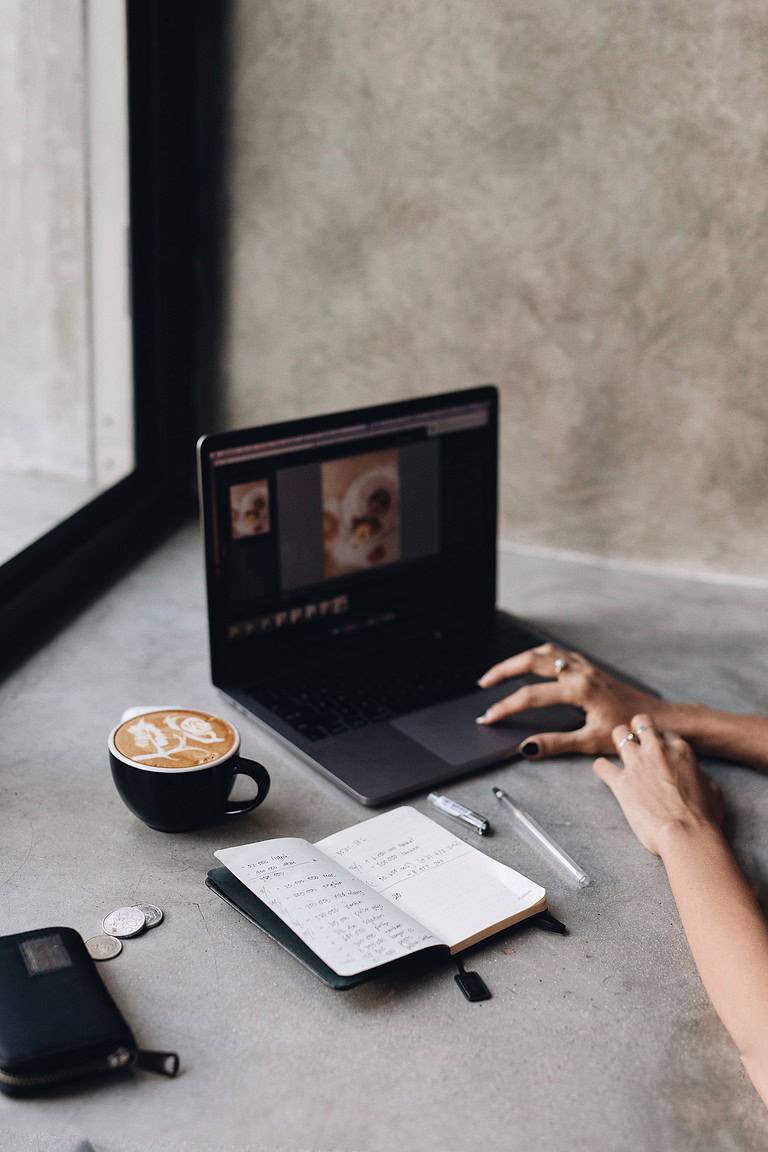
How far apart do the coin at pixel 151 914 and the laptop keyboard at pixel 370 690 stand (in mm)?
295

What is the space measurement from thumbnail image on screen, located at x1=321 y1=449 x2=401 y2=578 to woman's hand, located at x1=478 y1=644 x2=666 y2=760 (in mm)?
216

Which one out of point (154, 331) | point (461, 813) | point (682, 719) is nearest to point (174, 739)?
point (461, 813)

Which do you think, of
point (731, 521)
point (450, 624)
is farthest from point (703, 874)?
point (731, 521)

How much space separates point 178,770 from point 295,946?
0.64 ft

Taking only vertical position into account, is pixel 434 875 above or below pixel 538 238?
below

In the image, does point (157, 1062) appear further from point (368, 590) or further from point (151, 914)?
point (368, 590)

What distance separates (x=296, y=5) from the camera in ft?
5.61

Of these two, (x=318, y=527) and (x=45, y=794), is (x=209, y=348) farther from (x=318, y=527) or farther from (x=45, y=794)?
(x=45, y=794)

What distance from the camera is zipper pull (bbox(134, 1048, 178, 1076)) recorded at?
797mm

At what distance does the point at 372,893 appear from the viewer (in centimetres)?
97

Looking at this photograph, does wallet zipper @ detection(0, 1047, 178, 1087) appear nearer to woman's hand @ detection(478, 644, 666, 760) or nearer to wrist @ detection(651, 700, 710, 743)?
woman's hand @ detection(478, 644, 666, 760)

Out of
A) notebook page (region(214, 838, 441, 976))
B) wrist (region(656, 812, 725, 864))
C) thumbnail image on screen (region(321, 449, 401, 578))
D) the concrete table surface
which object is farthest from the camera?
thumbnail image on screen (region(321, 449, 401, 578))

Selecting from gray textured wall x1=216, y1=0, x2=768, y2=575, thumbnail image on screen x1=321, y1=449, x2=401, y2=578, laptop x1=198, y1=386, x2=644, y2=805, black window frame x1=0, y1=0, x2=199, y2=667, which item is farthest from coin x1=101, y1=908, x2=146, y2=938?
gray textured wall x1=216, y1=0, x2=768, y2=575

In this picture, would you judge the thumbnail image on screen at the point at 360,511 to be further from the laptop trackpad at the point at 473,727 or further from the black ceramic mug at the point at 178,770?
the black ceramic mug at the point at 178,770
